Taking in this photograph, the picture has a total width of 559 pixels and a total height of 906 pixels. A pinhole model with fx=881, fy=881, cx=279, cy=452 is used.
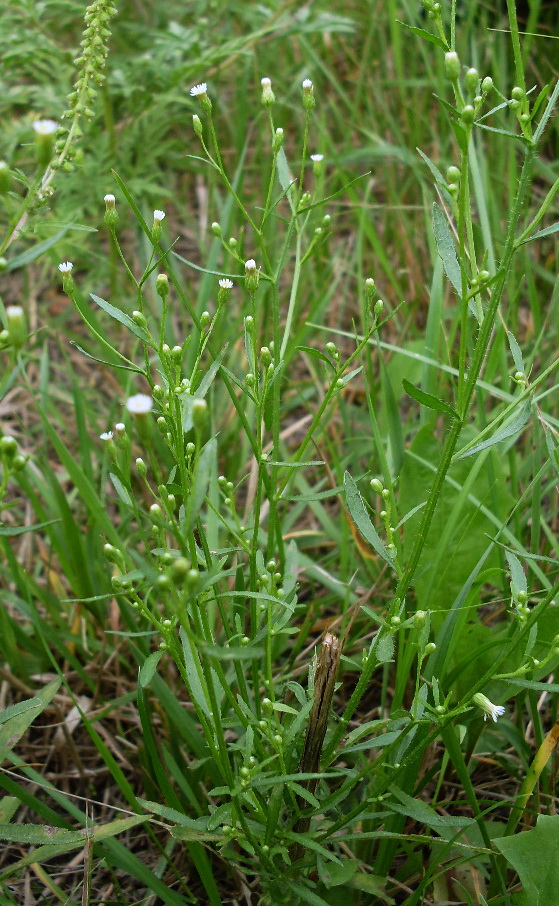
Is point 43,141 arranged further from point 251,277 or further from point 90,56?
point 90,56

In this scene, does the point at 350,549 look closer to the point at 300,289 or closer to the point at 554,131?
the point at 300,289

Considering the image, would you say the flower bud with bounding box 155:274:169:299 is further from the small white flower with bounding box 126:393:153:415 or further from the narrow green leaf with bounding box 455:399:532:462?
the narrow green leaf with bounding box 455:399:532:462

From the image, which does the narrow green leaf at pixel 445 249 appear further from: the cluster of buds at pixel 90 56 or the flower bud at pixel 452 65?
the cluster of buds at pixel 90 56

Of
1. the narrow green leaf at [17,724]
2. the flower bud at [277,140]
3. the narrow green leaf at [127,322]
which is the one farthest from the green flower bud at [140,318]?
the narrow green leaf at [17,724]

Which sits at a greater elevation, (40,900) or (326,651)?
(326,651)

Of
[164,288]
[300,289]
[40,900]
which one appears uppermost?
[164,288]

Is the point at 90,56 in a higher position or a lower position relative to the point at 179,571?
higher

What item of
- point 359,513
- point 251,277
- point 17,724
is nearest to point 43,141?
point 251,277

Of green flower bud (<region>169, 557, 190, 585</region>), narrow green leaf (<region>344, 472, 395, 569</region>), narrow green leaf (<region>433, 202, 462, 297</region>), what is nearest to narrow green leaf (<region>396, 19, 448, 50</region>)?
narrow green leaf (<region>433, 202, 462, 297</region>)

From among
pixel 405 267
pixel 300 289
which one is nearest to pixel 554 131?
pixel 405 267

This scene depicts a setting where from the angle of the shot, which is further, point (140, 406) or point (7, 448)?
point (7, 448)
